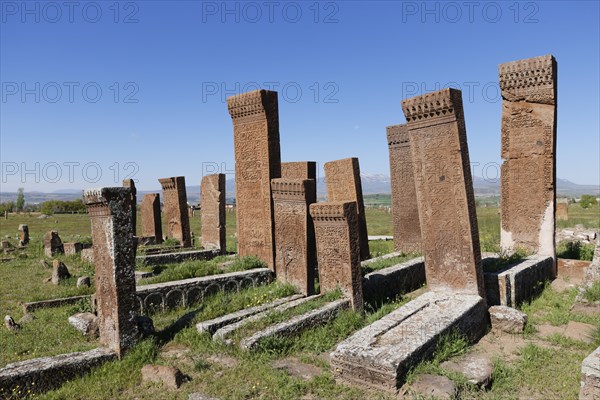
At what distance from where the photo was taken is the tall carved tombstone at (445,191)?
750 cm

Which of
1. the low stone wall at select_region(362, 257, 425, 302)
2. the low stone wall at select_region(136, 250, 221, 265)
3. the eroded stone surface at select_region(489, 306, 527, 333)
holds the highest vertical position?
the low stone wall at select_region(136, 250, 221, 265)

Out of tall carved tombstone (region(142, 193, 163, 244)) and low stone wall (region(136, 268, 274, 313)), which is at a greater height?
tall carved tombstone (region(142, 193, 163, 244))

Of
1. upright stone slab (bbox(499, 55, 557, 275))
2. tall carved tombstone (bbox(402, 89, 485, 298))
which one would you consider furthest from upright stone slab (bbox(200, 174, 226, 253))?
upright stone slab (bbox(499, 55, 557, 275))

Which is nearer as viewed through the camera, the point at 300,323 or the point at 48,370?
the point at 48,370

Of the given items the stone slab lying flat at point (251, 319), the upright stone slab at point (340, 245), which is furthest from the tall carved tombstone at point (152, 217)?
the upright stone slab at point (340, 245)

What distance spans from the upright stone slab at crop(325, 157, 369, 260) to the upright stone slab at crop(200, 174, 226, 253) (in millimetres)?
3284

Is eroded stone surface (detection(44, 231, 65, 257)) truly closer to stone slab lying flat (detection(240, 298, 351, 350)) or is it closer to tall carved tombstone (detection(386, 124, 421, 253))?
tall carved tombstone (detection(386, 124, 421, 253))

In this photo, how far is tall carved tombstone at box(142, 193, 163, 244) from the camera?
16.1 m

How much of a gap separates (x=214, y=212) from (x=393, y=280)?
6.37m

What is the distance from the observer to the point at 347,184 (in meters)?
11.9

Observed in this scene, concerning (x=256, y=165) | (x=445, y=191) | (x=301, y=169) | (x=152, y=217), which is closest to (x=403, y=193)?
(x=301, y=169)

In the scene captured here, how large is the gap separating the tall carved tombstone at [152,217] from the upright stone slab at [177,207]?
74cm

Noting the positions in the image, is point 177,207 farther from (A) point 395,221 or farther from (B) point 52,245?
(A) point 395,221

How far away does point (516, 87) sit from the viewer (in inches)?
426
